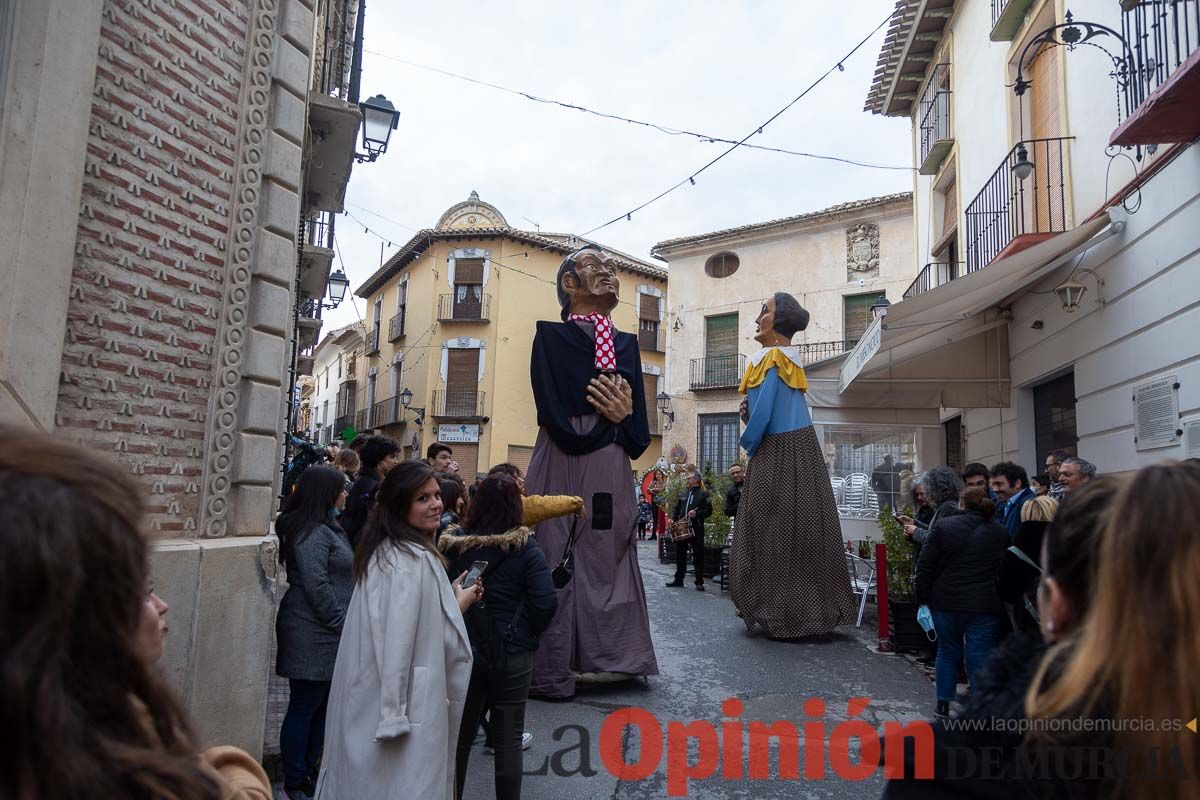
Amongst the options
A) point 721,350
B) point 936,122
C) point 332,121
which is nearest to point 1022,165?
point 936,122

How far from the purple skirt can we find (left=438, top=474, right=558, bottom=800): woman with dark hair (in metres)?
1.63

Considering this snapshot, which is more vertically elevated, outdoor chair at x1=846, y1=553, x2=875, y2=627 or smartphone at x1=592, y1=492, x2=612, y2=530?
smartphone at x1=592, y1=492, x2=612, y2=530

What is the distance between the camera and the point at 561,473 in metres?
5.30

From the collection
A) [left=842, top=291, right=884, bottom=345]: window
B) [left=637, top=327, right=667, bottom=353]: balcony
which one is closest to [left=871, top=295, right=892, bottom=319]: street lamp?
[left=842, top=291, right=884, bottom=345]: window

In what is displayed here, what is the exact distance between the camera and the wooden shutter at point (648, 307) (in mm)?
30828

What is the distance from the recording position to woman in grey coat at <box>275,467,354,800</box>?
360 centimetres

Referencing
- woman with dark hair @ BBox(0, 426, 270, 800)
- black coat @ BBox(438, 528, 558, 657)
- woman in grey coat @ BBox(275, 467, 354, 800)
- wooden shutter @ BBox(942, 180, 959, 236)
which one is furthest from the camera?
wooden shutter @ BBox(942, 180, 959, 236)

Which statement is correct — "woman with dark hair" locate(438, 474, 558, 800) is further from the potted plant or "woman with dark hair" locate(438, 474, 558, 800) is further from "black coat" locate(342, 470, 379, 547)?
the potted plant

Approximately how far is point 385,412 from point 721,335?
14628 mm

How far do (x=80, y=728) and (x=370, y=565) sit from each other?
6.22ft

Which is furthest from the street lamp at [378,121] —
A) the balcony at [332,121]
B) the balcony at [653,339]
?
the balcony at [653,339]

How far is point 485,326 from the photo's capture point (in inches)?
1151

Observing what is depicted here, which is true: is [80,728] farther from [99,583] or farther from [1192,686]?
[1192,686]

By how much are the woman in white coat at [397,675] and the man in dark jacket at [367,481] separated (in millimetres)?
2106
